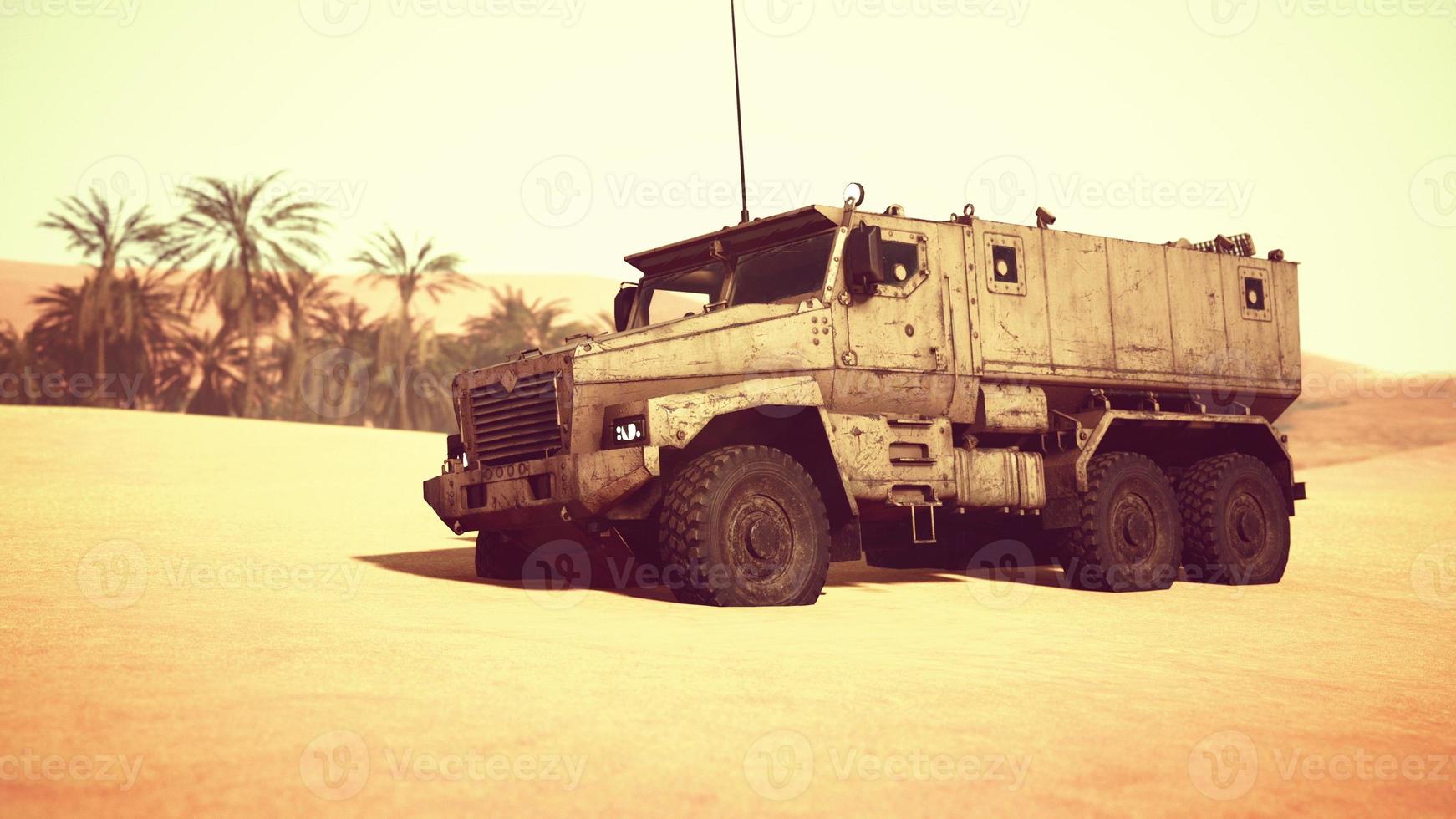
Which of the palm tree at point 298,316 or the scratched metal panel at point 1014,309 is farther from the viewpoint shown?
the palm tree at point 298,316

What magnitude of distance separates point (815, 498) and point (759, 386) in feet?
3.22

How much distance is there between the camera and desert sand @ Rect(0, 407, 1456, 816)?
14.2ft

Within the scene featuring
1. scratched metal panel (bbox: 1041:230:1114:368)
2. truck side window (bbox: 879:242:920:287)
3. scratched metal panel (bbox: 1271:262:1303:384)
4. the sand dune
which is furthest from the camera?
the sand dune

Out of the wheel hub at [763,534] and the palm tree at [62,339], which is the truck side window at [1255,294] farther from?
the palm tree at [62,339]

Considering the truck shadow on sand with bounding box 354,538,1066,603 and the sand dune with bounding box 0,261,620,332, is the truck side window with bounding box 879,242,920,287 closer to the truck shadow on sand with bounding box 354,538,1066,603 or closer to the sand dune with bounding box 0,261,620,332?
the truck shadow on sand with bounding box 354,538,1066,603

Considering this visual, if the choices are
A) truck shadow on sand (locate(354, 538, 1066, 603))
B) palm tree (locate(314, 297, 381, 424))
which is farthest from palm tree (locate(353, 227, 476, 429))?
truck shadow on sand (locate(354, 538, 1066, 603))

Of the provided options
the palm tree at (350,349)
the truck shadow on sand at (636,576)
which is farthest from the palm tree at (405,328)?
the truck shadow on sand at (636,576)

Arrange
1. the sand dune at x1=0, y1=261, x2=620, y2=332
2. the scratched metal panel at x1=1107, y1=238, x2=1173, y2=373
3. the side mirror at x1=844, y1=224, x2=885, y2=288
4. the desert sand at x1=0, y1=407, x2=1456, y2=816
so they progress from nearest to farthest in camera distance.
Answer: the desert sand at x1=0, y1=407, x2=1456, y2=816, the side mirror at x1=844, y1=224, x2=885, y2=288, the scratched metal panel at x1=1107, y1=238, x2=1173, y2=373, the sand dune at x1=0, y1=261, x2=620, y2=332

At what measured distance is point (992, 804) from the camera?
434 centimetres

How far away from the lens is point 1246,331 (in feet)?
46.4

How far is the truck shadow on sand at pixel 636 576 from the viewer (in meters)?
10.9

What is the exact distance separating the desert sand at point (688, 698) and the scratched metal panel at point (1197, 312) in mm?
2508

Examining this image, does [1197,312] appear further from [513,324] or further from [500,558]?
[513,324]

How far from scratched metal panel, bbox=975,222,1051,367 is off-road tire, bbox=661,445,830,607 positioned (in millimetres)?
2613
